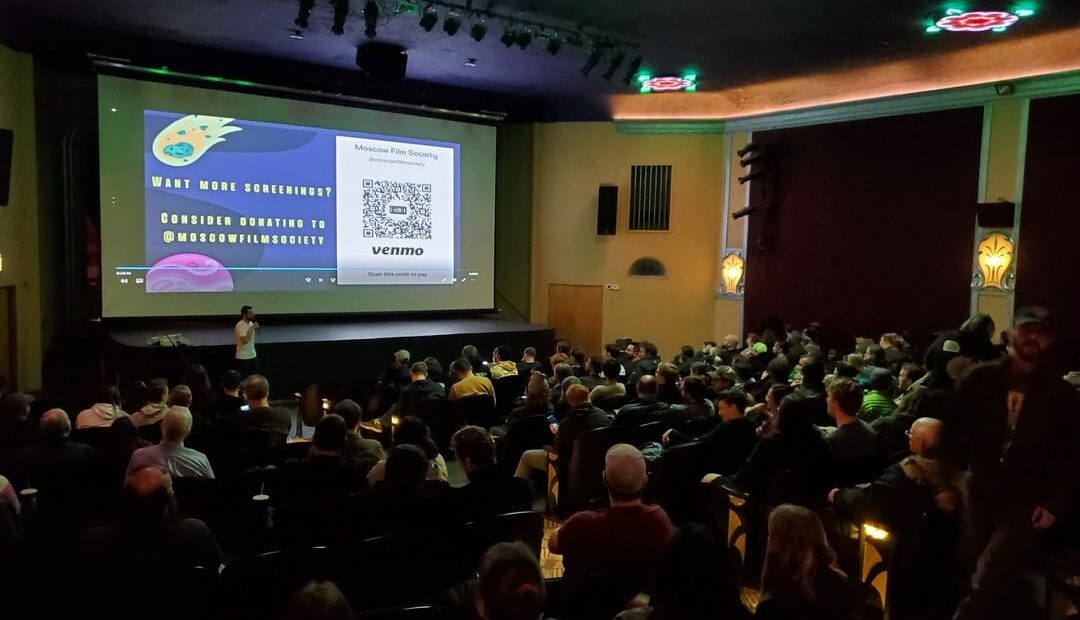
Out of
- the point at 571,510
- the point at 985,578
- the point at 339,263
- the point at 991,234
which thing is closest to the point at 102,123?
the point at 339,263

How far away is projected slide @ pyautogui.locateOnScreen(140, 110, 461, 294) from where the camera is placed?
9258 millimetres

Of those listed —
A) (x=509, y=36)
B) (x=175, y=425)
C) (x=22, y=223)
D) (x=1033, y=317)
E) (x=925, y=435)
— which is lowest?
(x=175, y=425)

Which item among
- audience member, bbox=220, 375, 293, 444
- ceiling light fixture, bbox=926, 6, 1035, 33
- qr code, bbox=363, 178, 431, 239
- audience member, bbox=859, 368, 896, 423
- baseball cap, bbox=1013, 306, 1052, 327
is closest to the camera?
baseball cap, bbox=1013, 306, 1052, 327

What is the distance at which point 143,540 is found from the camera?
102 inches

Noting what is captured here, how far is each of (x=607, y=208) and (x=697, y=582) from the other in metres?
10.7

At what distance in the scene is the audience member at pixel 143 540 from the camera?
2502 millimetres

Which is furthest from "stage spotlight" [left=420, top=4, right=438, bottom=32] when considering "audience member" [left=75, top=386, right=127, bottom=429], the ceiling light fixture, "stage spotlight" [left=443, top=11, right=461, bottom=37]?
the ceiling light fixture

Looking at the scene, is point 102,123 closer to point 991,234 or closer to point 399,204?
point 399,204

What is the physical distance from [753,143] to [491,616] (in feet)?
34.3

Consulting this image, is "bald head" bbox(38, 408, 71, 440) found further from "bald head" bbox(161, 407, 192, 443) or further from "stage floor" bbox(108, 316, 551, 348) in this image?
"stage floor" bbox(108, 316, 551, 348)

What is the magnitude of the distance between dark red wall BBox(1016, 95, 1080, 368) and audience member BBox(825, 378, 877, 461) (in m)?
5.54

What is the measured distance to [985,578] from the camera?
9.45 ft

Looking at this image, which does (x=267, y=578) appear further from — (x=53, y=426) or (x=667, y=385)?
(x=667, y=385)

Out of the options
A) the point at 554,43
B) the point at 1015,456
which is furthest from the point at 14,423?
the point at 554,43
